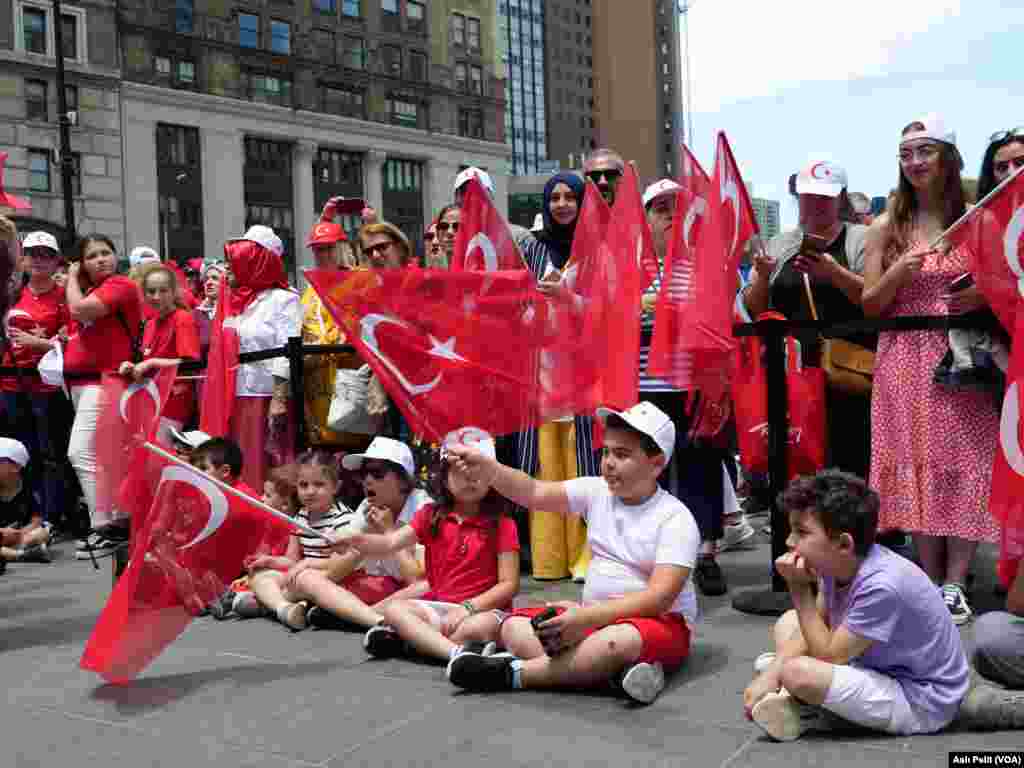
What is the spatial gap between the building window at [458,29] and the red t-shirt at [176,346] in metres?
57.2

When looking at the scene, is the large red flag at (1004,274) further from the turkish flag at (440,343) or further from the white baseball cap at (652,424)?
the turkish flag at (440,343)

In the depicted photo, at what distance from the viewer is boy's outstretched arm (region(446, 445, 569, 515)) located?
434 centimetres

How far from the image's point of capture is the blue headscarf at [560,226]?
615 centimetres

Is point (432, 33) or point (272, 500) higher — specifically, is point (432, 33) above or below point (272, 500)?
above

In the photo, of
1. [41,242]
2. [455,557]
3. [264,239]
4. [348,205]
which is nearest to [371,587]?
[455,557]

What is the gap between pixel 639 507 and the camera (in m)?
4.33

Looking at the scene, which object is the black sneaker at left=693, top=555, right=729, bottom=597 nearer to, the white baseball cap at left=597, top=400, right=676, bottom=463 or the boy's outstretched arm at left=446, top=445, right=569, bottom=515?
the boy's outstretched arm at left=446, top=445, right=569, bottom=515

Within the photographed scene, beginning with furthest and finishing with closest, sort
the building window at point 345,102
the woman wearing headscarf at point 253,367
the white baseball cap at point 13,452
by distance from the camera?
the building window at point 345,102, the white baseball cap at point 13,452, the woman wearing headscarf at point 253,367

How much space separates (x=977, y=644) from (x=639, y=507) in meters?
1.19

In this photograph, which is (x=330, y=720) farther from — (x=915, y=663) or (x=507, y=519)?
(x=915, y=663)

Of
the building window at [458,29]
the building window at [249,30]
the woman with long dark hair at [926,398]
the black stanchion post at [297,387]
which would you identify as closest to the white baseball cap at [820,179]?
the woman with long dark hair at [926,398]

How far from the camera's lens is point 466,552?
4.87 metres

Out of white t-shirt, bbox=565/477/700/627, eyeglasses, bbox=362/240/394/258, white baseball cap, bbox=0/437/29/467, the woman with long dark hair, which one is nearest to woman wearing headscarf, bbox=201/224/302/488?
eyeglasses, bbox=362/240/394/258

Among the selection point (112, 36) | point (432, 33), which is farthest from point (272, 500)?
point (432, 33)
